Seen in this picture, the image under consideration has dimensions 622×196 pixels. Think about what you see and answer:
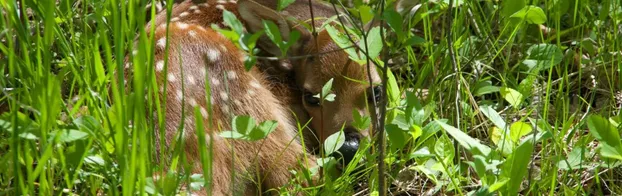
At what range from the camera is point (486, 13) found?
4141mm

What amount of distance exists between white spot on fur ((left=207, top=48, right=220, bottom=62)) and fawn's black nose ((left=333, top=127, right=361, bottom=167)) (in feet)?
1.65

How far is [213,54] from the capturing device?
339 cm

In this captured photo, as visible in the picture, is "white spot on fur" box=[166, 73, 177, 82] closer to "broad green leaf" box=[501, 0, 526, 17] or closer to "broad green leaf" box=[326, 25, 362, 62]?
"broad green leaf" box=[326, 25, 362, 62]

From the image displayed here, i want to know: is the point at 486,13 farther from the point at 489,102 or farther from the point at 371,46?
the point at 371,46

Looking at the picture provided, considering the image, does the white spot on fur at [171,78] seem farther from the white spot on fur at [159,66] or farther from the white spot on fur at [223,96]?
the white spot on fur at [223,96]

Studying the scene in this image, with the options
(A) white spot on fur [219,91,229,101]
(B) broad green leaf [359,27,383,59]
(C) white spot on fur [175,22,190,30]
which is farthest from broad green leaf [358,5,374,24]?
(C) white spot on fur [175,22,190,30]

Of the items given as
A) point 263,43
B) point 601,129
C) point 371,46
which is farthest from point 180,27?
point 601,129

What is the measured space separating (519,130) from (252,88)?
3.23 ft

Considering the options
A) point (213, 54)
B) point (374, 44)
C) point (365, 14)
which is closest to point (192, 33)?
point (213, 54)

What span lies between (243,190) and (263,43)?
91 centimetres

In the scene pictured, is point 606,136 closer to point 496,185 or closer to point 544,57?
point 496,185

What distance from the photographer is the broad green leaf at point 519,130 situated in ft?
9.12

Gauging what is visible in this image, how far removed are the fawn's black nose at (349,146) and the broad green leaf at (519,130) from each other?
0.62 meters

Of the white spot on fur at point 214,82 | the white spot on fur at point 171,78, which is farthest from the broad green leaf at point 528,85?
the white spot on fur at point 171,78
